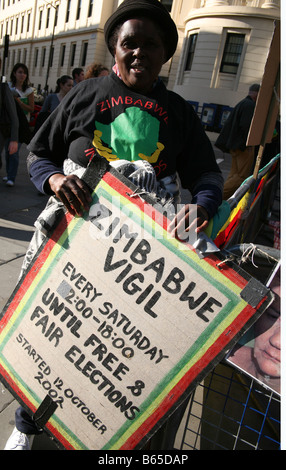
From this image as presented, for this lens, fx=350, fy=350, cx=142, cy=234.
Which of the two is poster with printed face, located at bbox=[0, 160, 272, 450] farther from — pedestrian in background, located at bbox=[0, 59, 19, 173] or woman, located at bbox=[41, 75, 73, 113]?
woman, located at bbox=[41, 75, 73, 113]

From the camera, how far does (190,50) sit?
986 inches

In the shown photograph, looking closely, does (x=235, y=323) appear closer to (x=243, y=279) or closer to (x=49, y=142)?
(x=243, y=279)

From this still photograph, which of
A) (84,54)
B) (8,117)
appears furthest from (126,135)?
(84,54)

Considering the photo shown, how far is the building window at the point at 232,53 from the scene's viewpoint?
73.7 feet

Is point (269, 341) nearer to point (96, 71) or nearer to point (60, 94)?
point (96, 71)

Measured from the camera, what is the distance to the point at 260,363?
118cm

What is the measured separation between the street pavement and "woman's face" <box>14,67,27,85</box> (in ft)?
5.67

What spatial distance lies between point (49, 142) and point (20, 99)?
5887mm

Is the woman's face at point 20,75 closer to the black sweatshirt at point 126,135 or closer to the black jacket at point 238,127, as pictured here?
the black jacket at point 238,127

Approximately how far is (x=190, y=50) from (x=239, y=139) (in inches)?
867

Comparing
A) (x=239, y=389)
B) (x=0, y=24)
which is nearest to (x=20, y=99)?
(x=239, y=389)

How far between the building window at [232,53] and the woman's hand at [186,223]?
80.7ft

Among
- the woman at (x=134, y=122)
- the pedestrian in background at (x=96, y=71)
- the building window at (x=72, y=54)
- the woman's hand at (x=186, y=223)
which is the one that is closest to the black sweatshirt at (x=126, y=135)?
the woman at (x=134, y=122)

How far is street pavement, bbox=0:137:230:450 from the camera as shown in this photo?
75.5 inches
